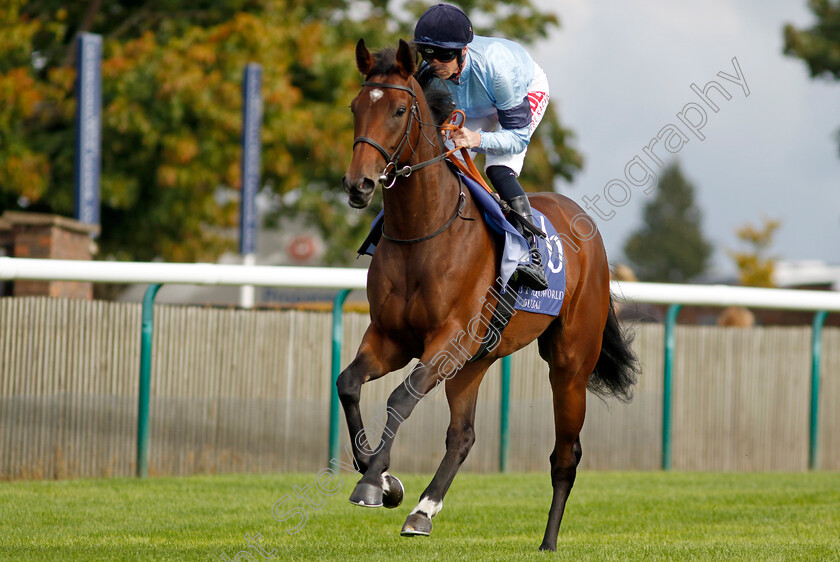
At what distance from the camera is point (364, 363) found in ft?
15.0

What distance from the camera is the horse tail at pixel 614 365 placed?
6312mm

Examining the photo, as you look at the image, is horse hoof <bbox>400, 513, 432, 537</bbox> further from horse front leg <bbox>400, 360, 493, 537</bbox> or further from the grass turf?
the grass turf

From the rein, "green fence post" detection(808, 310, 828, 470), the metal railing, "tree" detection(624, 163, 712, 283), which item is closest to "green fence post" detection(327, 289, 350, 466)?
the metal railing

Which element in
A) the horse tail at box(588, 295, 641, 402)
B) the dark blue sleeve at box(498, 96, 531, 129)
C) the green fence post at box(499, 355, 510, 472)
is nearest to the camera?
the dark blue sleeve at box(498, 96, 531, 129)

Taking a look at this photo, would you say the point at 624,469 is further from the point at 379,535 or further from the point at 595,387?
the point at 379,535

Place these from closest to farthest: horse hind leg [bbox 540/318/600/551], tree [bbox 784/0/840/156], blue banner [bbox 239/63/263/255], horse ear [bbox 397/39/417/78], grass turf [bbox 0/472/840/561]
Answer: horse ear [bbox 397/39/417/78]
grass turf [bbox 0/472/840/561]
horse hind leg [bbox 540/318/600/551]
blue banner [bbox 239/63/263/255]
tree [bbox 784/0/840/156]

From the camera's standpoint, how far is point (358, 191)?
409cm

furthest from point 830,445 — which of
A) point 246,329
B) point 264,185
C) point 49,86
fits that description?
point 49,86

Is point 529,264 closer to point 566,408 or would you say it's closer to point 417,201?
point 417,201

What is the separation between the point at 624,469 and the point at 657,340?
1195 millimetres

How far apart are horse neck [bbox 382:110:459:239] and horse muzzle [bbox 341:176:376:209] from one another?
516 mm

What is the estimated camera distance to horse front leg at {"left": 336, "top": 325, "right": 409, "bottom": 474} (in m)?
4.49

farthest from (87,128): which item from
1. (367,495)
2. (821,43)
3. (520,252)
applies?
(821,43)

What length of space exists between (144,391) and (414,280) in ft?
12.0
